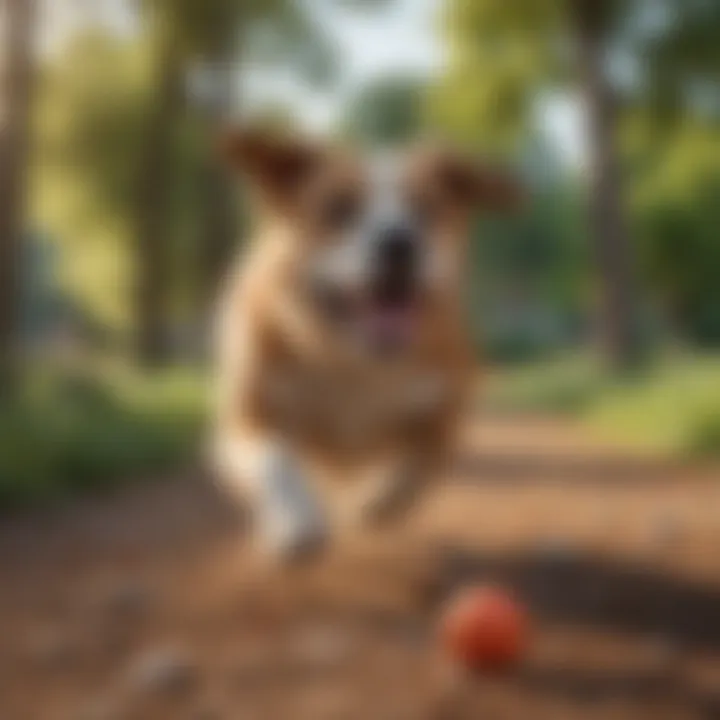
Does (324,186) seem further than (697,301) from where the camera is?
No

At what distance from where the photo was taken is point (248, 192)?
58.4 inches

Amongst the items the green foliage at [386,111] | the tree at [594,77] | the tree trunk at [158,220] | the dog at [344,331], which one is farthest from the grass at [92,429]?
the tree at [594,77]

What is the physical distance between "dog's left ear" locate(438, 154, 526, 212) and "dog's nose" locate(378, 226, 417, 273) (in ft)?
0.36

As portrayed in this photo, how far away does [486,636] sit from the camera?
0.94m

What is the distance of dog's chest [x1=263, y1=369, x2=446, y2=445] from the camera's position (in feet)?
4.55

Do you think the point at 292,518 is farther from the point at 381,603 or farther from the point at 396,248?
the point at 396,248

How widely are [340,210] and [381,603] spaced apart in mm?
405

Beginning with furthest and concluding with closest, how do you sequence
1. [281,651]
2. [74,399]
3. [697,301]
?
[74,399] → [697,301] → [281,651]

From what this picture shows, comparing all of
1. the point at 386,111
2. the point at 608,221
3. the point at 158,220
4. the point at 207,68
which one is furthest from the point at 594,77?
the point at 158,220

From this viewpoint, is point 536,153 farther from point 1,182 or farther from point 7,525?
point 7,525

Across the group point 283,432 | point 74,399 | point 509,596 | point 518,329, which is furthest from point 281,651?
point 74,399

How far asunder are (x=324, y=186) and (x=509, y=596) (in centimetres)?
46

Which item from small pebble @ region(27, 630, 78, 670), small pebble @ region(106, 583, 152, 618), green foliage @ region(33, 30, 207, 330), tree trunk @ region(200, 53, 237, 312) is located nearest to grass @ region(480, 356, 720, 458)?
tree trunk @ region(200, 53, 237, 312)

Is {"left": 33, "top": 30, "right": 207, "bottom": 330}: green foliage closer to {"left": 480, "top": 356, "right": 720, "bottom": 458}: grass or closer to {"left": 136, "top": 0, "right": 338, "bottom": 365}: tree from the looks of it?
{"left": 136, "top": 0, "right": 338, "bottom": 365}: tree
